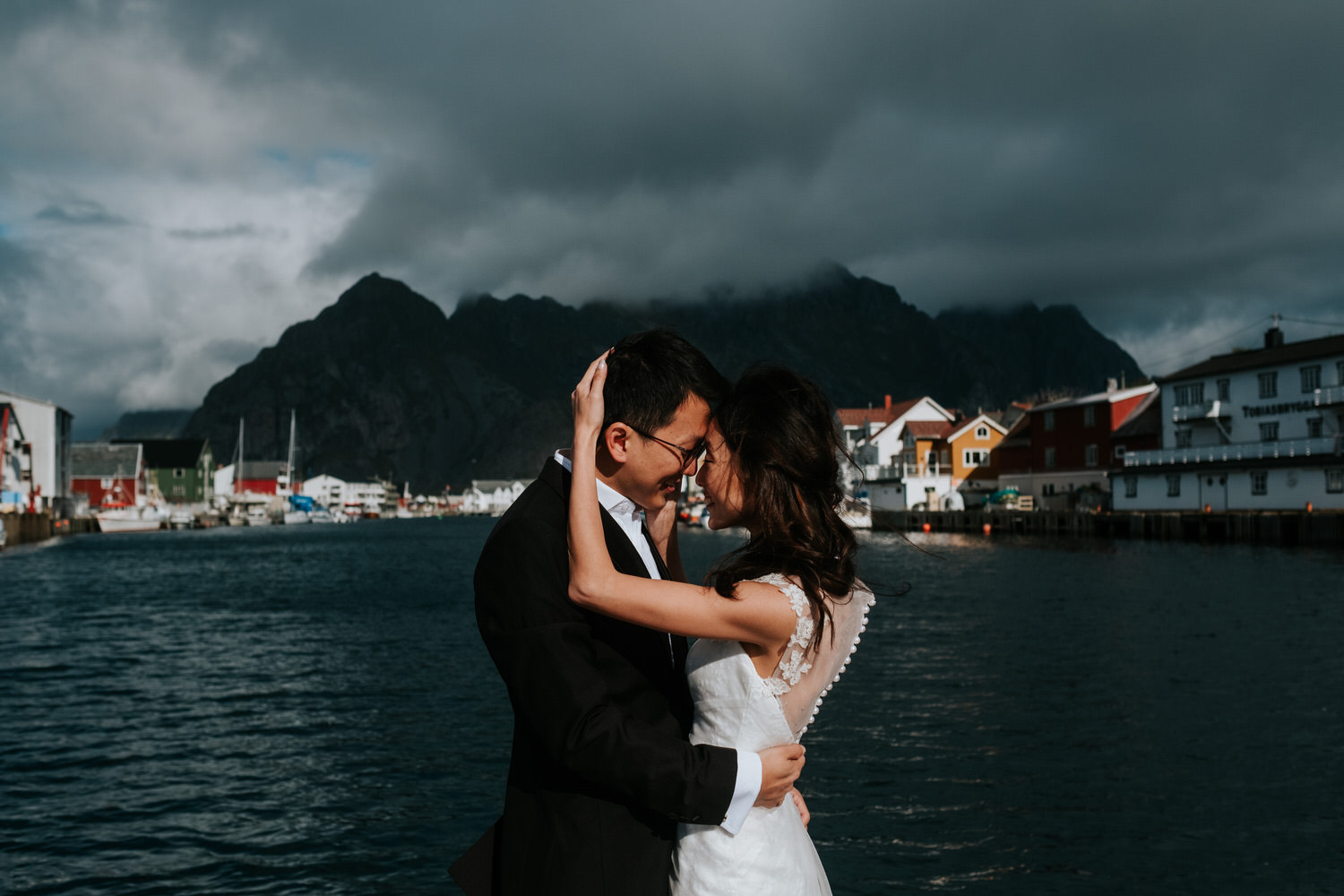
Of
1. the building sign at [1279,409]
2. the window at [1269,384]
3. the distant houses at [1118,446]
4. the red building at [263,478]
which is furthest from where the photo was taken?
the red building at [263,478]

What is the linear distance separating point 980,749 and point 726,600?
13.0 meters

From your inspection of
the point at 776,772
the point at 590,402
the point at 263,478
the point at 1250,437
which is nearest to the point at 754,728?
the point at 776,772

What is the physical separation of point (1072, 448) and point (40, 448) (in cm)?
9776

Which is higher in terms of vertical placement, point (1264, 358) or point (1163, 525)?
point (1264, 358)

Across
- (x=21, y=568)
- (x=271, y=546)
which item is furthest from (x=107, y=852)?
(x=271, y=546)

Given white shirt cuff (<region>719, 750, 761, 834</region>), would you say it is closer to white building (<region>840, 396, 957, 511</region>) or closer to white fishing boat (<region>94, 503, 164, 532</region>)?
white building (<region>840, 396, 957, 511</region>)

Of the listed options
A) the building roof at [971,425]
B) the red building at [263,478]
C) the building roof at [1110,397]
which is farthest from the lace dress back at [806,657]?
the red building at [263,478]

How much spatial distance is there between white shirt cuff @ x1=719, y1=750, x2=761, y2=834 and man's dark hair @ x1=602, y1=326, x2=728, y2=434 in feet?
3.49

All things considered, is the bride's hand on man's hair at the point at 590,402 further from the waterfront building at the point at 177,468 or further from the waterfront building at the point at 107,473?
the waterfront building at the point at 177,468

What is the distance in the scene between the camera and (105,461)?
132 meters

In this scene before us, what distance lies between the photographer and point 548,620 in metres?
2.78

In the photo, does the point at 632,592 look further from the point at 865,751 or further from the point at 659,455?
the point at 865,751

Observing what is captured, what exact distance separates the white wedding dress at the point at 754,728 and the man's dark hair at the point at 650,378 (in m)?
0.65

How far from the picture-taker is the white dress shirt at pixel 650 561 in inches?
111
